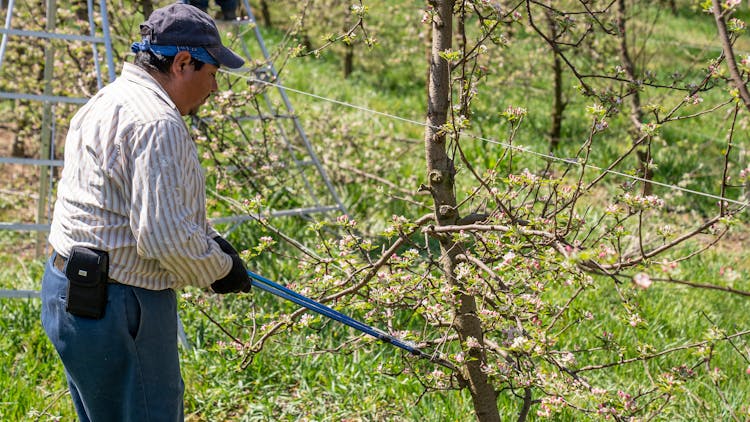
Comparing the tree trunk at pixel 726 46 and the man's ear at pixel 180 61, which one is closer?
the tree trunk at pixel 726 46

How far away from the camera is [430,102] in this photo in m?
3.00

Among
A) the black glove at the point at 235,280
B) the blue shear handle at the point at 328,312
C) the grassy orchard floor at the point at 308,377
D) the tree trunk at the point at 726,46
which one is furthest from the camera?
the grassy orchard floor at the point at 308,377

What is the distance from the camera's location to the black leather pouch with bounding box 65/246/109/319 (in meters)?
2.41

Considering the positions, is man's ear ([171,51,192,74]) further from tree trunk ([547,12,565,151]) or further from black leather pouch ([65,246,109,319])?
tree trunk ([547,12,565,151])

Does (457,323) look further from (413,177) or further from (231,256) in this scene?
(413,177)

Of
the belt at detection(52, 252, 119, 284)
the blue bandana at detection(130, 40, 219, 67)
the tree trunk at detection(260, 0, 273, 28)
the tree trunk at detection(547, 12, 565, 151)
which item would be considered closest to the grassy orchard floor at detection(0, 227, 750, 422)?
the belt at detection(52, 252, 119, 284)

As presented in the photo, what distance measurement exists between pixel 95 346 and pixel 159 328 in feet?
0.66

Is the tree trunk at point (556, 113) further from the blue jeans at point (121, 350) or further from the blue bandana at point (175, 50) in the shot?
the blue jeans at point (121, 350)

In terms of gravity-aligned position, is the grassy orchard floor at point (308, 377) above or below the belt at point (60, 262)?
below

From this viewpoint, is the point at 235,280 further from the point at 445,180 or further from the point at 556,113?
the point at 556,113

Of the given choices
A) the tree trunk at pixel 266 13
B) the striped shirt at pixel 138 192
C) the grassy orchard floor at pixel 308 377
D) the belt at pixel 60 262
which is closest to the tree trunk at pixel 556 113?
the grassy orchard floor at pixel 308 377

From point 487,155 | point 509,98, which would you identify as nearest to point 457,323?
point 487,155

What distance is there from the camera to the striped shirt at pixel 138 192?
7.58ft

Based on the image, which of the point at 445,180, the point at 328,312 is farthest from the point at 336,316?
the point at 445,180
